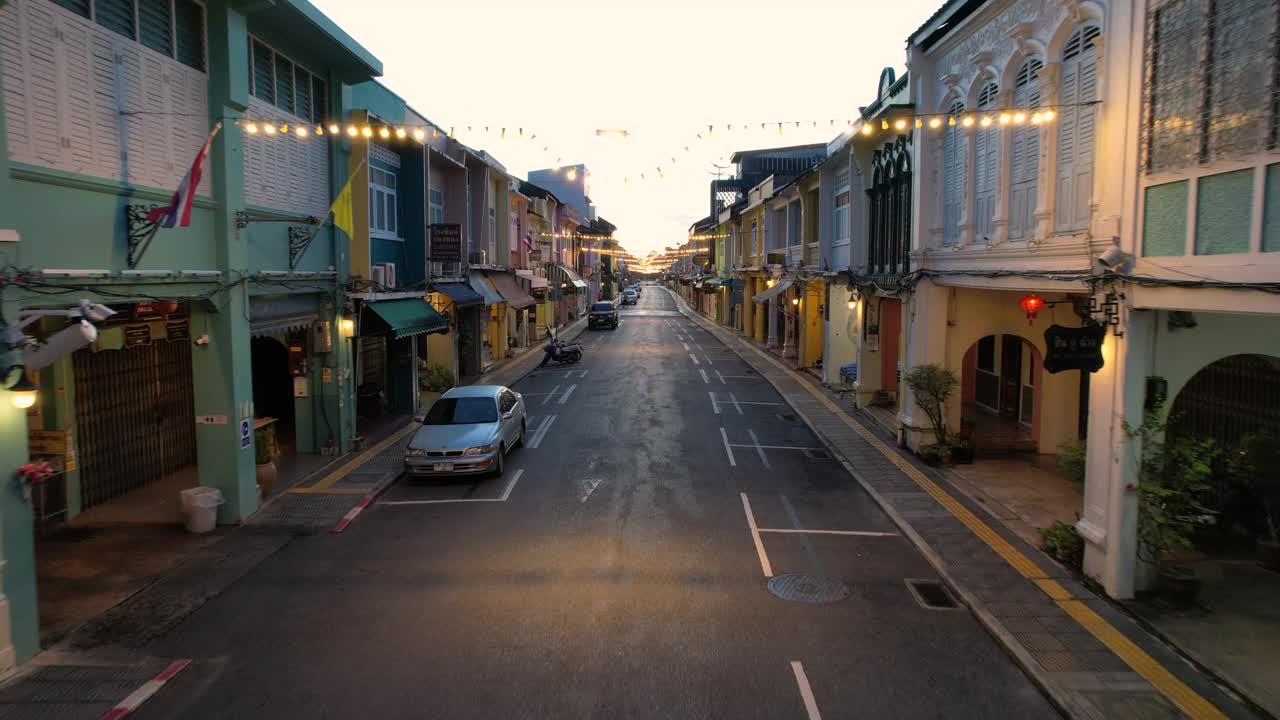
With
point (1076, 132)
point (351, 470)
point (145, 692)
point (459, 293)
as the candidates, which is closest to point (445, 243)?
point (459, 293)

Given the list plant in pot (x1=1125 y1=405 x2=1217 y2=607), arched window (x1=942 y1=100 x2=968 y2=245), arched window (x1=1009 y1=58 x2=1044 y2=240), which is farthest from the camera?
arched window (x1=942 y1=100 x2=968 y2=245)

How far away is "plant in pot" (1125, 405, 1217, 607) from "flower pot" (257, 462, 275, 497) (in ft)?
46.2

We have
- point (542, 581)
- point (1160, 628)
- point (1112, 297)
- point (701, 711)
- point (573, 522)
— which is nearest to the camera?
point (701, 711)

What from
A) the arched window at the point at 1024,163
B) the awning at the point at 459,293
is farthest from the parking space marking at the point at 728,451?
the awning at the point at 459,293

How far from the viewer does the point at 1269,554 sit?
34.6ft

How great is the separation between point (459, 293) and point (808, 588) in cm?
1896

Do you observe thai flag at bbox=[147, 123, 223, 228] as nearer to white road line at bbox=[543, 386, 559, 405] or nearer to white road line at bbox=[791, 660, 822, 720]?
white road line at bbox=[791, 660, 822, 720]

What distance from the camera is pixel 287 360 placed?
67.6 ft

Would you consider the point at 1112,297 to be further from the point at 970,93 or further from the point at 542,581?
the point at 542,581

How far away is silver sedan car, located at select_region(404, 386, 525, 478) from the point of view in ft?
50.7

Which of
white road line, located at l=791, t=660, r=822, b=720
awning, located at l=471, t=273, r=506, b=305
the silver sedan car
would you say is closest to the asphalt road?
white road line, located at l=791, t=660, r=822, b=720

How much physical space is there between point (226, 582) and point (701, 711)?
6931 mm

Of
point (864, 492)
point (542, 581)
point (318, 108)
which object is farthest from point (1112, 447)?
point (318, 108)

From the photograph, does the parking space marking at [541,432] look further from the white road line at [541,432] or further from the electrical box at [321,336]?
the electrical box at [321,336]
